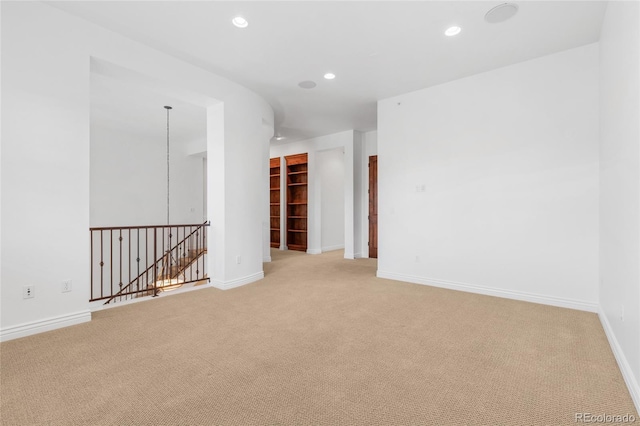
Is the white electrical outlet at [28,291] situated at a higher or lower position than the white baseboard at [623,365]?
higher

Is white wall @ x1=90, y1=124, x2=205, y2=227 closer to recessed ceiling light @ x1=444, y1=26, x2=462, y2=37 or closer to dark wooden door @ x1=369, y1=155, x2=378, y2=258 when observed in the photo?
dark wooden door @ x1=369, y1=155, x2=378, y2=258

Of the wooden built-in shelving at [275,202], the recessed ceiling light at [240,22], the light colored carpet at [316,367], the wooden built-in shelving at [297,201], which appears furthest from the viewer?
the wooden built-in shelving at [275,202]

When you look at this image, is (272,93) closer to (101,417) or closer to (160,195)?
(101,417)

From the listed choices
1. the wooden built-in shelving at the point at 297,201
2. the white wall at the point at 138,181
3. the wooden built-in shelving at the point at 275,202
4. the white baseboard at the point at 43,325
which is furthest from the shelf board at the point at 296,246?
the white baseboard at the point at 43,325

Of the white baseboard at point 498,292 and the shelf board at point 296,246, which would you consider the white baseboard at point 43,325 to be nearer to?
the white baseboard at point 498,292

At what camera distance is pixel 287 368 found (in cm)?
213

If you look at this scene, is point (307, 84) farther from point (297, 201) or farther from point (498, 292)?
point (297, 201)

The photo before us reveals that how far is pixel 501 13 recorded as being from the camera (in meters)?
2.83

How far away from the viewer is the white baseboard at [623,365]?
5.71 feet

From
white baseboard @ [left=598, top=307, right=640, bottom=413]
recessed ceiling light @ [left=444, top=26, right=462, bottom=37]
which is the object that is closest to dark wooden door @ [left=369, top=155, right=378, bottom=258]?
recessed ceiling light @ [left=444, top=26, right=462, bottom=37]

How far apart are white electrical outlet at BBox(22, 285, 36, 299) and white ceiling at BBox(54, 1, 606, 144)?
250 centimetres

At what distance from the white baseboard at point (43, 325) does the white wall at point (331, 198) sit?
5.59 m

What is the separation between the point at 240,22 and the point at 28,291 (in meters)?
3.05

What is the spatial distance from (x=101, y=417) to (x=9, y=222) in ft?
6.45
